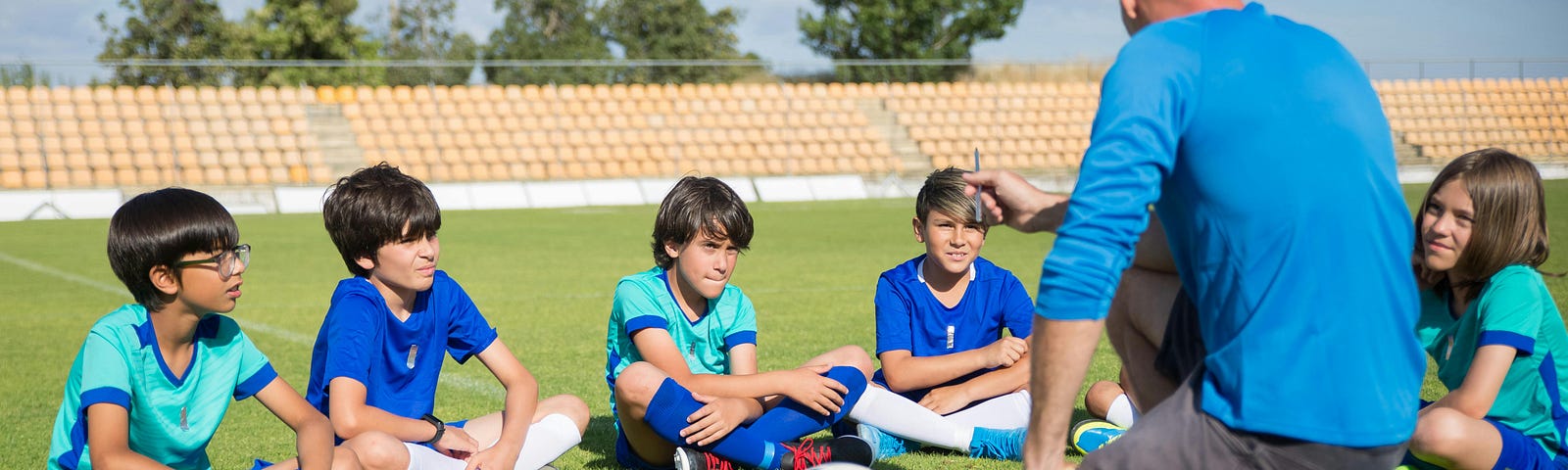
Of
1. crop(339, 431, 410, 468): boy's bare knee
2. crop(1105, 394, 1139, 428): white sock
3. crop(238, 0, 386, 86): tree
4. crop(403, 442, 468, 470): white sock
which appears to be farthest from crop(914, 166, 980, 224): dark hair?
crop(238, 0, 386, 86): tree

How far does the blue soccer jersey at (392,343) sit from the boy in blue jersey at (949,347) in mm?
1320

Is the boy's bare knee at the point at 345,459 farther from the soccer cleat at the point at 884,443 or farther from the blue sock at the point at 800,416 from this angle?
the soccer cleat at the point at 884,443

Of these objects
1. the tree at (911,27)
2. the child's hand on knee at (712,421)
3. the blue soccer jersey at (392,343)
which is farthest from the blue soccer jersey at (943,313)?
the tree at (911,27)

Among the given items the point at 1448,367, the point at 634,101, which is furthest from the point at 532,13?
the point at 1448,367

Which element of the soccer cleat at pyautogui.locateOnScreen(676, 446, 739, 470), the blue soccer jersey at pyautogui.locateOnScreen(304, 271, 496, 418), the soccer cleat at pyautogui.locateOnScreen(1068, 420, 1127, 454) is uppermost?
the blue soccer jersey at pyautogui.locateOnScreen(304, 271, 496, 418)

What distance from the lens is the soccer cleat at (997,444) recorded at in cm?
393

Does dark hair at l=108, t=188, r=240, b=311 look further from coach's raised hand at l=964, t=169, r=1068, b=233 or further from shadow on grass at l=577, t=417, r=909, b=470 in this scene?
coach's raised hand at l=964, t=169, r=1068, b=233

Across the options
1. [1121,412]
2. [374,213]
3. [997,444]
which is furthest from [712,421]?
[1121,412]

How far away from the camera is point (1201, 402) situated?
192 cm

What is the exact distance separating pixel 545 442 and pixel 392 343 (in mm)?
557

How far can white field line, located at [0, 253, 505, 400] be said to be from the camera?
539 centimetres

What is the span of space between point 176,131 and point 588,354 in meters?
20.4

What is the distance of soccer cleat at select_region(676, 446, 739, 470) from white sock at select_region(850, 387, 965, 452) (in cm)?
53

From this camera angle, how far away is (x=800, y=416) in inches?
149
